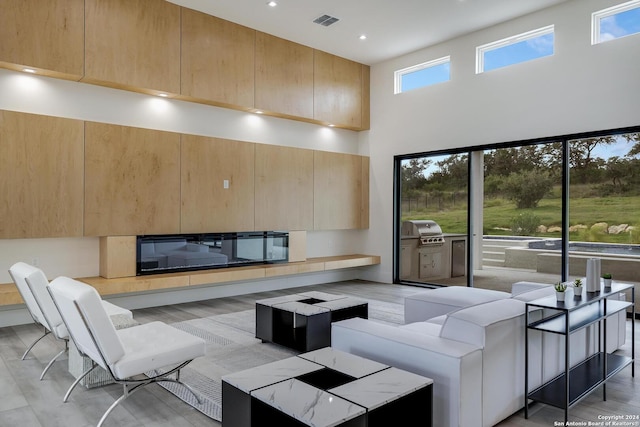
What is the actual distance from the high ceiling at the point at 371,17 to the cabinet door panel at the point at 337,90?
379 mm

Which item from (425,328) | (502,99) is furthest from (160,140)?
(502,99)

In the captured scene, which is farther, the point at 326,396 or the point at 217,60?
the point at 217,60

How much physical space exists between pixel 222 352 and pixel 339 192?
4.15 metres

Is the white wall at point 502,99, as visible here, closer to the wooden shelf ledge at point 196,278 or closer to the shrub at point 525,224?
the shrub at point 525,224

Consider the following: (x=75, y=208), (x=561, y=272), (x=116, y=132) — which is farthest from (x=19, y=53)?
(x=561, y=272)

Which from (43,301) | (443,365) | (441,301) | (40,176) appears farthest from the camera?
(40,176)

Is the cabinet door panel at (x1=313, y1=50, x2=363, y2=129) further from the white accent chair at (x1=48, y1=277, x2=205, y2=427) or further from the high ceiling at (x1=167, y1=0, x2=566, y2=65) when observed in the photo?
the white accent chair at (x1=48, y1=277, x2=205, y2=427)

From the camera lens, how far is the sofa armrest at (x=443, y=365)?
7.42 feet

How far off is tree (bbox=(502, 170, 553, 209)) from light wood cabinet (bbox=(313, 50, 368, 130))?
2.84 metres

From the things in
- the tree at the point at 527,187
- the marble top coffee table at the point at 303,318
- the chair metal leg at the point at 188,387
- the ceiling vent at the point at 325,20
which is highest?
the ceiling vent at the point at 325,20

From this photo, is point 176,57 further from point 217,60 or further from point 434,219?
point 434,219

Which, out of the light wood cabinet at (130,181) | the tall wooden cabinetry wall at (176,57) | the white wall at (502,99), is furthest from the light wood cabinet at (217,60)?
the white wall at (502,99)

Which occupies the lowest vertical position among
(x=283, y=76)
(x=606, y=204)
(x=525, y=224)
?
(x=525, y=224)

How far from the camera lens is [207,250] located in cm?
598
